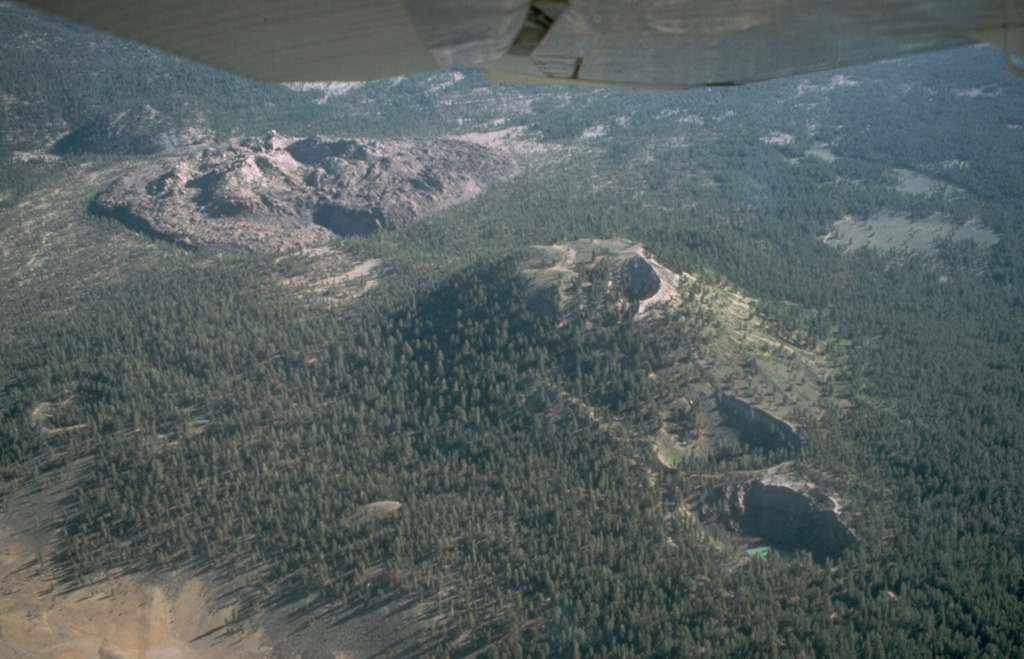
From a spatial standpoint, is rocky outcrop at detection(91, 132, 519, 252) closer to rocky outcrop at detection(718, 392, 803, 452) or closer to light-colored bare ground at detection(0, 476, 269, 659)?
light-colored bare ground at detection(0, 476, 269, 659)

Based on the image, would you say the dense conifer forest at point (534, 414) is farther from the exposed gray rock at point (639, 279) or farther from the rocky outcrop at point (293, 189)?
the rocky outcrop at point (293, 189)

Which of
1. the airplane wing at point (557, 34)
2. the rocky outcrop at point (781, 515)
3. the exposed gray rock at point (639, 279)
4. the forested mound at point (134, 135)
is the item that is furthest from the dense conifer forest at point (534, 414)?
the airplane wing at point (557, 34)

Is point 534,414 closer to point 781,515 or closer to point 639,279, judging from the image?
point 639,279

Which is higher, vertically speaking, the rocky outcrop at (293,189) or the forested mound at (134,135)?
the forested mound at (134,135)

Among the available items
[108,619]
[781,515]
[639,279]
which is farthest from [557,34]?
[639,279]

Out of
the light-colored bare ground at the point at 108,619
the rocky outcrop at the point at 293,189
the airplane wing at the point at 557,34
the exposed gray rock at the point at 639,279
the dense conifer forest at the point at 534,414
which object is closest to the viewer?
the airplane wing at the point at 557,34
